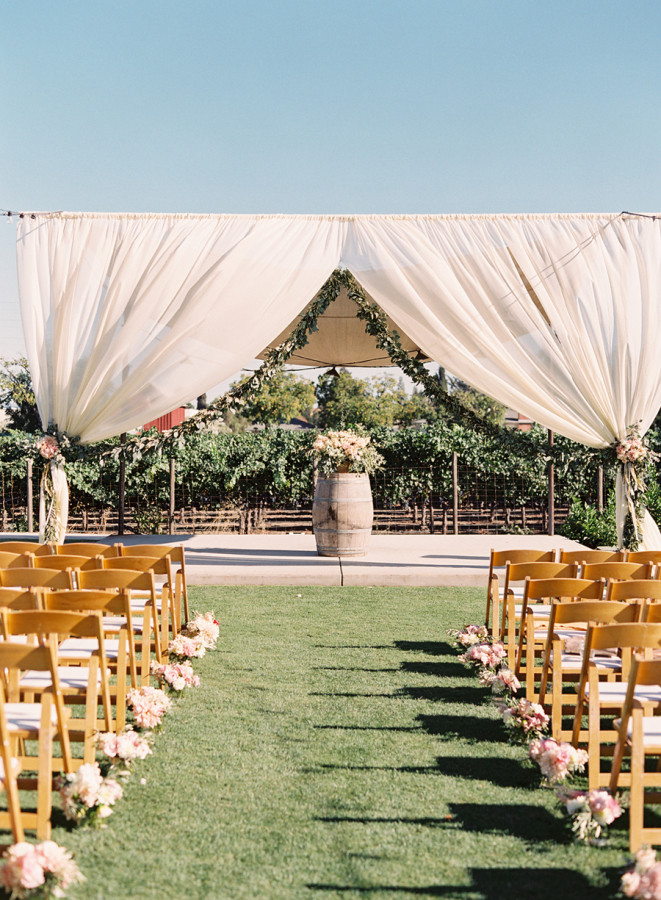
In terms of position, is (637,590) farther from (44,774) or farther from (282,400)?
(282,400)

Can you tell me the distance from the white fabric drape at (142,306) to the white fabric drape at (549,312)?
872mm

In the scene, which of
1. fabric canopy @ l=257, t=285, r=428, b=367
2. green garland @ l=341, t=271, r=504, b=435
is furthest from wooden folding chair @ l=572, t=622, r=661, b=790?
fabric canopy @ l=257, t=285, r=428, b=367

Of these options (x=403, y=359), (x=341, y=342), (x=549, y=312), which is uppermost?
(x=341, y=342)

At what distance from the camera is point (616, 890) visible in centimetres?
242

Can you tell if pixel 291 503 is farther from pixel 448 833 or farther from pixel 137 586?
pixel 448 833

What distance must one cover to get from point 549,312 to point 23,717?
19.3 feet

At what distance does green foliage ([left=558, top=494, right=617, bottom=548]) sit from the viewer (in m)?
10.5

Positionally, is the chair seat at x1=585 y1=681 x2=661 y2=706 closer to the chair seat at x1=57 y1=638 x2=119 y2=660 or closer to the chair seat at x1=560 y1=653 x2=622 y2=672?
the chair seat at x1=560 y1=653 x2=622 y2=672

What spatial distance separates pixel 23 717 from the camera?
283cm

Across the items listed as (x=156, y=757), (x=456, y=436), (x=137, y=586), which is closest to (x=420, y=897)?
(x=156, y=757)

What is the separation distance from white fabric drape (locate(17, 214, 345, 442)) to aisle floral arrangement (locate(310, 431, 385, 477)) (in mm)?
1611

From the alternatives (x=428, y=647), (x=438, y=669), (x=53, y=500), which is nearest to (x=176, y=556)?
(x=428, y=647)

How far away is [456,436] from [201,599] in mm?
7171

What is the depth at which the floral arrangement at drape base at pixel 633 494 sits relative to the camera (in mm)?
7398
